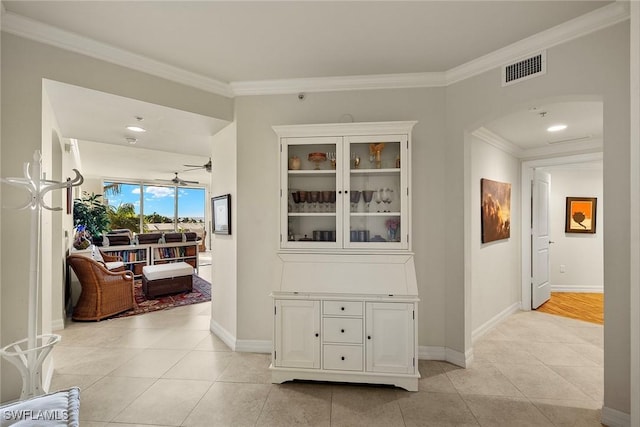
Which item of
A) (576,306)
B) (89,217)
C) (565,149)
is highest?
(565,149)

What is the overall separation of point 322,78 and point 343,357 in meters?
2.53

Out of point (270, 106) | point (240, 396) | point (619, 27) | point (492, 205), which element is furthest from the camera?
point (492, 205)

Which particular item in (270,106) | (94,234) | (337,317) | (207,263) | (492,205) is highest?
(270,106)

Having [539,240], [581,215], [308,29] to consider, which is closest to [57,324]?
[308,29]

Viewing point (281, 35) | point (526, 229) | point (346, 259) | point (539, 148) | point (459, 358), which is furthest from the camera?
point (526, 229)

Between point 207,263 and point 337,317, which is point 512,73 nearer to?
point 337,317

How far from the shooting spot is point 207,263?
8953 mm

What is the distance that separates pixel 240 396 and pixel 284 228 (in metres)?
1.37

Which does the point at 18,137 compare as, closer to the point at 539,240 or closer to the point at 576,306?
the point at 539,240

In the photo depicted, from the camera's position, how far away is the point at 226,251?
3.34 m

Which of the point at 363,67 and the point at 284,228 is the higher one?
the point at 363,67

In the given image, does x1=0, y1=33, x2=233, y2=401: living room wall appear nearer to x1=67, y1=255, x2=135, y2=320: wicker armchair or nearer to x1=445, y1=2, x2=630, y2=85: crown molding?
x1=67, y1=255, x2=135, y2=320: wicker armchair

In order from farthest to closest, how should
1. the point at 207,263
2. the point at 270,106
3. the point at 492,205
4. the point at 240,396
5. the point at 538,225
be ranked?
1. the point at 207,263
2. the point at 538,225
3. the point at 492,205
4. the point at 270,106
5. the point at 240,396

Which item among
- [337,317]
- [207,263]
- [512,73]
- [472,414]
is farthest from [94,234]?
[512,73]
